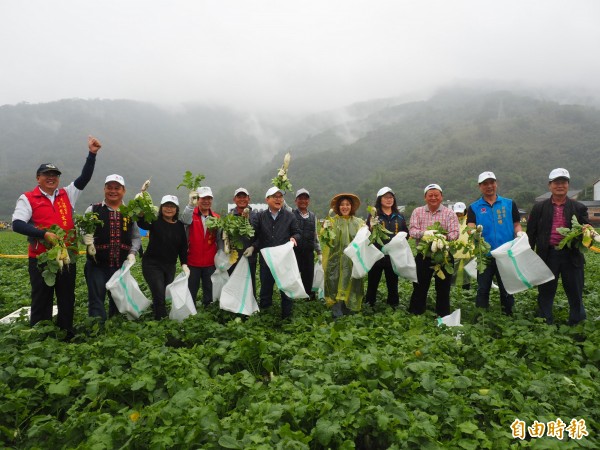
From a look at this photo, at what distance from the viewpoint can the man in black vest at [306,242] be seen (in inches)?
239

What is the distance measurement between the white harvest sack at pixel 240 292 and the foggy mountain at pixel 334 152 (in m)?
32.9

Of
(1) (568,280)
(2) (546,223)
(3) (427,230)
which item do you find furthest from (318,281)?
(1) (568,280)

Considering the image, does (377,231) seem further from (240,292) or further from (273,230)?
(240,292)

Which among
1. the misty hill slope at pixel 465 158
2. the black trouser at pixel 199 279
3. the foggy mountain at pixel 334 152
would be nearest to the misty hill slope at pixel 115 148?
the foggy mountain at pixel 334 152

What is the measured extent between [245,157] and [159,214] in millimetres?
162356

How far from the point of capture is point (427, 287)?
5633mm

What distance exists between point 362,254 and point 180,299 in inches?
97.4

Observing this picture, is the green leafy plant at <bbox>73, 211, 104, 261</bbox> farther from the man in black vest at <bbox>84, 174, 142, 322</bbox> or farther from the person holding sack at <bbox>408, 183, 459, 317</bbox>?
the person holding sack at <bbox>408, 183, 459, 317</bbox>

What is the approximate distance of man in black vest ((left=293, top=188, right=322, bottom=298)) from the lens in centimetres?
607

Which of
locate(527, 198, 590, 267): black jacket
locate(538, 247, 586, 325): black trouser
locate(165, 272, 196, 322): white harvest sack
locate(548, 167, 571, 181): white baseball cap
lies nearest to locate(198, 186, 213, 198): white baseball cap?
locate(165, 272, 196, 322): white harvest sack

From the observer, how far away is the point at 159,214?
5.41 metres

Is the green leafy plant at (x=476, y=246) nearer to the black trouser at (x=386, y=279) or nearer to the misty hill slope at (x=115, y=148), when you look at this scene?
the black trouser at (x=386, y=279)

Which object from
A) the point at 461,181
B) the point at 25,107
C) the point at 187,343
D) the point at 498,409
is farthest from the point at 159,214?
the point at 25,107

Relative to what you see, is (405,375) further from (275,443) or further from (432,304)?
(432,304)
